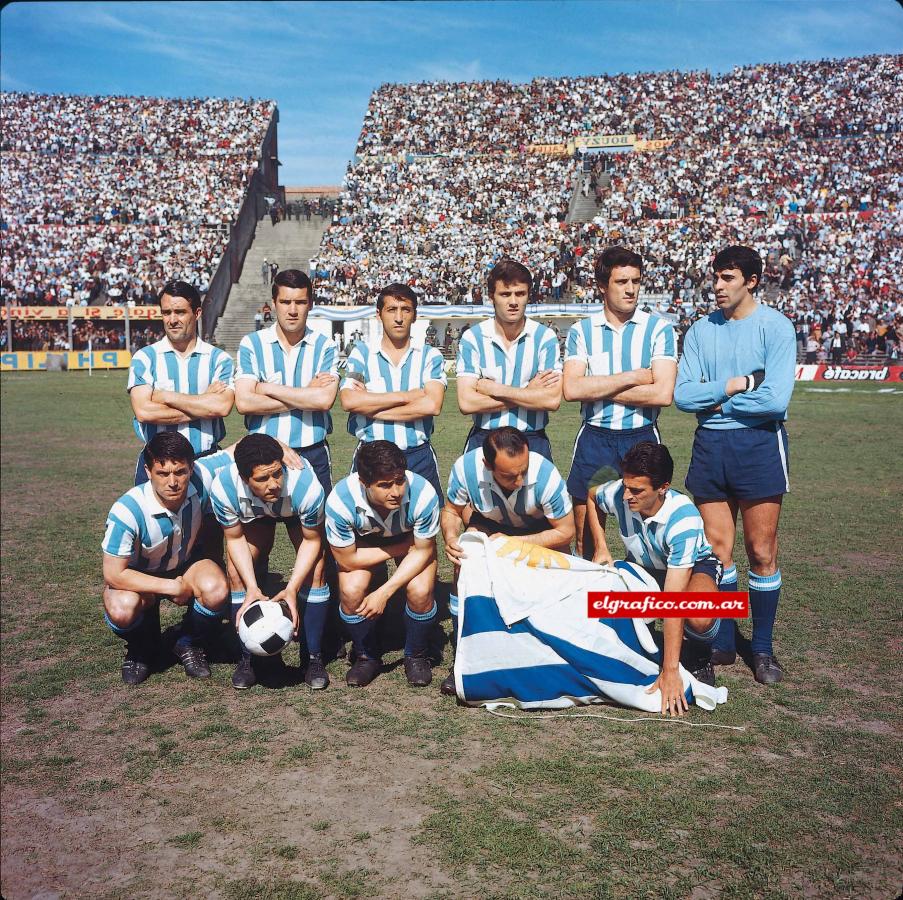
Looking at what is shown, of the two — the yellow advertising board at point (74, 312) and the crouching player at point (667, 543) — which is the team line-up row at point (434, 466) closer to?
the crouching player at point (667, 543)

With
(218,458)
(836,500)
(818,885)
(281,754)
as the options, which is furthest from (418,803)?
(836,500)

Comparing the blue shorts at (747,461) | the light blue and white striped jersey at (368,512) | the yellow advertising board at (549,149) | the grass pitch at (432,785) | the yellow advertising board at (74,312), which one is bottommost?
the grass pitch at (432,785)

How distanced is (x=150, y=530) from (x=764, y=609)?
3.38m

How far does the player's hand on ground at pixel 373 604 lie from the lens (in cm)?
438

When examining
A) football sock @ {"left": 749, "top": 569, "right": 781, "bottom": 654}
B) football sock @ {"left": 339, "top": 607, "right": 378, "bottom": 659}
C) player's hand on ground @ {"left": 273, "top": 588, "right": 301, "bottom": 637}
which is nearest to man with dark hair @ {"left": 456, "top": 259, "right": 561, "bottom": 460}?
football sock @ {"left": 339, "top": 607, "right": 378, "bottom": 659}

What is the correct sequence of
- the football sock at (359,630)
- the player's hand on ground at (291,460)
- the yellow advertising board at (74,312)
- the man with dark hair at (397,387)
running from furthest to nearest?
the yellow advertising board at (74,312), the man with dark hair at (397,387), the player's hand on ground at (291,460), the football sock at (359,630)

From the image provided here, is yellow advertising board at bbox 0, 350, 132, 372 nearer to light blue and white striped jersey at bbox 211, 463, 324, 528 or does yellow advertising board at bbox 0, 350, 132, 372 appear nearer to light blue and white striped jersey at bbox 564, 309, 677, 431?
light blue and white striped jersey at bbox 211, 463, 324, 528

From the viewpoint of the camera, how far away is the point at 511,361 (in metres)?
4.79

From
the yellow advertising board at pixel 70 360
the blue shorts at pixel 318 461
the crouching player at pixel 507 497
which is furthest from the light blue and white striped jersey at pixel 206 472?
the yellow advertising board at pixel 70 360

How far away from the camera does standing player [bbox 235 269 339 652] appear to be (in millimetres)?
4820

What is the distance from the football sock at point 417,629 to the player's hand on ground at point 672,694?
129 cm

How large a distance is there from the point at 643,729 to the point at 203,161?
43311mm

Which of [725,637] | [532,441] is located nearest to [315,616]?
[532,441]

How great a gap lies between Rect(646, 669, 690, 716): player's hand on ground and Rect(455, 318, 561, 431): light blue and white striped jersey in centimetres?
158
